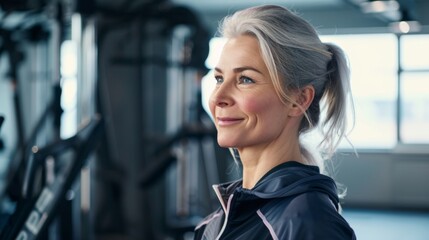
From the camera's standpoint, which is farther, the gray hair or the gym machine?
the gym machine

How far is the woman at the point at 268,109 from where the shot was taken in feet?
3.87

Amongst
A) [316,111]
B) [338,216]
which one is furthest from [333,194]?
[316,111]

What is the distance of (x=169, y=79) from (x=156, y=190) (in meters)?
1.05

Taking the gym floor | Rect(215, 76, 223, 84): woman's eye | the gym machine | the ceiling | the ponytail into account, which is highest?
Rect(215, 76, 223, 84): woman's eye

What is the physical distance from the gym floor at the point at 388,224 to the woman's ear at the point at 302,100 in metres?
5.69

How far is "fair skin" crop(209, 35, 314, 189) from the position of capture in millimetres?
1218

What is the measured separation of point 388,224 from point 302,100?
698 centimetres

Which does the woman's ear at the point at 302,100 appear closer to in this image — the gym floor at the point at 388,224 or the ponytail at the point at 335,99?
the ponytail at the point at 335,99

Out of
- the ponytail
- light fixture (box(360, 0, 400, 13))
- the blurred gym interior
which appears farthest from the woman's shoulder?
light fixture (box(360, 0, 400, 13))

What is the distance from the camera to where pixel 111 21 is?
579 centimetres

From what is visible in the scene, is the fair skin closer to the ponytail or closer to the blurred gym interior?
the ponytail

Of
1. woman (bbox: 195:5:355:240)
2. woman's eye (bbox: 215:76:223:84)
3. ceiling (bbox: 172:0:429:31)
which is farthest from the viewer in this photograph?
ceiling (bbox: 172:0:429:31)

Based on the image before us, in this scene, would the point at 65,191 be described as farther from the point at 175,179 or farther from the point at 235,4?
the point at 235,4

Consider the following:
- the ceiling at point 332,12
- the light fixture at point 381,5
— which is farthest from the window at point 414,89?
the light fixture at point 381,5
